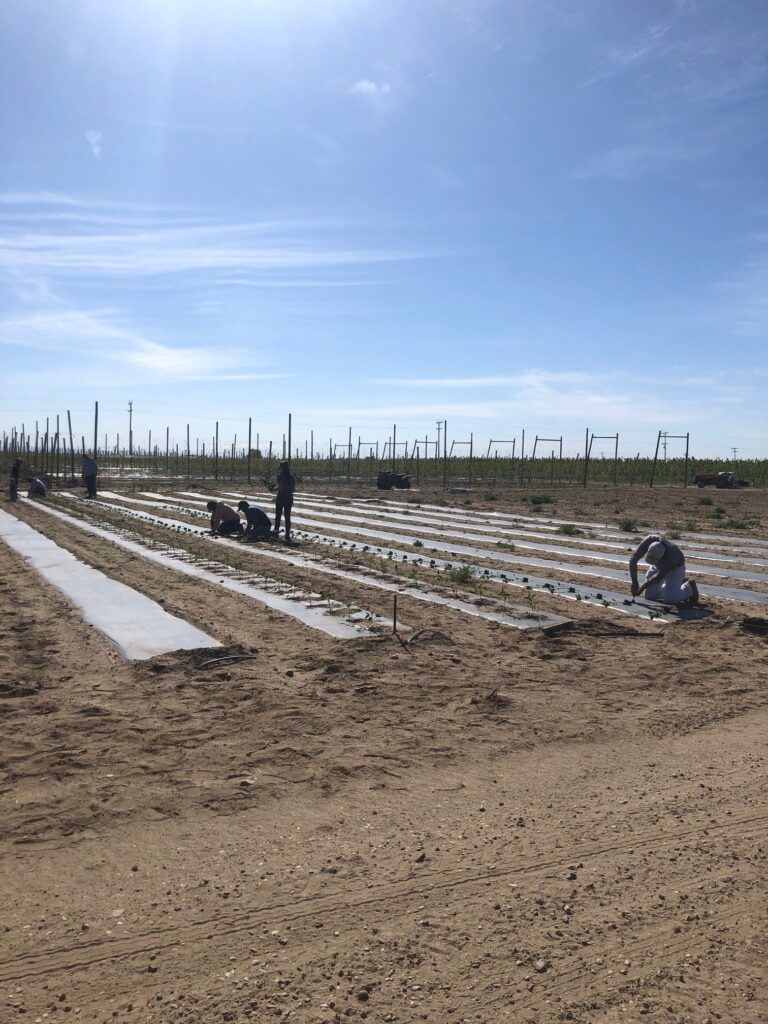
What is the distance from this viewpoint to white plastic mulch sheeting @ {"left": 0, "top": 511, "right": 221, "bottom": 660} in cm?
687

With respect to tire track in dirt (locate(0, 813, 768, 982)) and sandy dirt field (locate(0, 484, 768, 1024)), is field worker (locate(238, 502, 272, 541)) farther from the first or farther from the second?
tire track in dirt (locate(0, 813, 768, 982))

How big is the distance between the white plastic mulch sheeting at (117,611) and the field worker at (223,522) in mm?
3149

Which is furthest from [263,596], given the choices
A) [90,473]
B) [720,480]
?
[720,480]

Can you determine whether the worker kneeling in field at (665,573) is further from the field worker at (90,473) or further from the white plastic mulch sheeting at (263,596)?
the field worker at (90,473)

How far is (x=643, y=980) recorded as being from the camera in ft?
8.42

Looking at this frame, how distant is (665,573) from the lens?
8.97 m

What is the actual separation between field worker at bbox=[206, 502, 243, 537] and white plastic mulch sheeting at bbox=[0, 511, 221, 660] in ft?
10.3

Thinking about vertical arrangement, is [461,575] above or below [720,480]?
below

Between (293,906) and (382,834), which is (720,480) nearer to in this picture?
(382,834)

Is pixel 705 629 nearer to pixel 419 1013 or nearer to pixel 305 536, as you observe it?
pixel 419 1013

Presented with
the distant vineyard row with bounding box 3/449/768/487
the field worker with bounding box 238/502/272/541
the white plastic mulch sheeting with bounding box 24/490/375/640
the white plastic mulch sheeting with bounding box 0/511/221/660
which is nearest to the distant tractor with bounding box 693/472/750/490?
the distant vineyard row with bounding box 3/449/768/487

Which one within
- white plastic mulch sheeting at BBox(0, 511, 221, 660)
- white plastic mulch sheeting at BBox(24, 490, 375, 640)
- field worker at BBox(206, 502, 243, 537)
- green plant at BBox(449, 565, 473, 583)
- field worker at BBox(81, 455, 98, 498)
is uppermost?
field worker at BBox(81, 455, 98, 498)

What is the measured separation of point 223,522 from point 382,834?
39.6 ft

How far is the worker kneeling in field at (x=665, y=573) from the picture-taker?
880 centimetres
